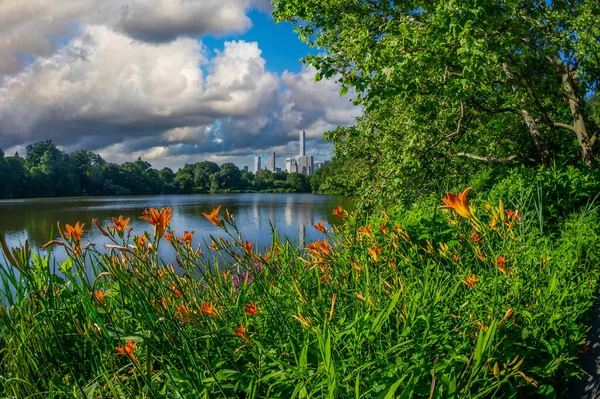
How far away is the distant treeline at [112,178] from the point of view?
51875mm

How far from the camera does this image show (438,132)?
21.2ft

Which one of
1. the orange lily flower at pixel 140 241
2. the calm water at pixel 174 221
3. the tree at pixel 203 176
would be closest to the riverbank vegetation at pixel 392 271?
the orange lily flower at pixel 140 241

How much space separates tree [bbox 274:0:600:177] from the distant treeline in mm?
29027

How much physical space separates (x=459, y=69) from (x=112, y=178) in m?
65.1

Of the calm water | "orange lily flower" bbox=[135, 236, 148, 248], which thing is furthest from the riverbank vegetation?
the calm water

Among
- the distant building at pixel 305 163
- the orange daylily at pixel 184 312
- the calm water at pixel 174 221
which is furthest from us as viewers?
the distant building at pixel 305 163

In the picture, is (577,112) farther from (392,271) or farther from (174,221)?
(174,221)

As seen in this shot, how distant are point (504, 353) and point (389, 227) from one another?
1249 mm

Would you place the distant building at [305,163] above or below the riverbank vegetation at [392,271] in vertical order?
above

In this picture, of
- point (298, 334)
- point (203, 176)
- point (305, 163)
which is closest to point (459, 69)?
point (298, 334)

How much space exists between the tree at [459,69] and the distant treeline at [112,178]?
95.2 feet

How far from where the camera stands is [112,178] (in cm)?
6284

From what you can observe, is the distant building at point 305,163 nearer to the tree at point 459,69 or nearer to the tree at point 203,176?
the tree at point 203,176

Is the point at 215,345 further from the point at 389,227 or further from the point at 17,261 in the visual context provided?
the point at 389,227
